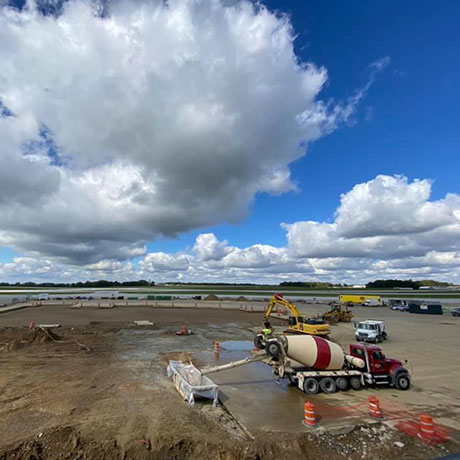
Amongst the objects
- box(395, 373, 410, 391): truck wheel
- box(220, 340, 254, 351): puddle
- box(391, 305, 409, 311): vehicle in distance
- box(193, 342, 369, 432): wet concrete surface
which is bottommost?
box(193, 342, 369, 432): wet concrete surface

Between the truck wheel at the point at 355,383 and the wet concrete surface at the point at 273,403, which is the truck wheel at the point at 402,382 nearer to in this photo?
the truck wheel at the point at 355,383

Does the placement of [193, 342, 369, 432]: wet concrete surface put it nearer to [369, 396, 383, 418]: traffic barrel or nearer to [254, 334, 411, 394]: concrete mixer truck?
[369, 396, 383, 418]: traffic barrel

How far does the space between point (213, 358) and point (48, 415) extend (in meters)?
12.9

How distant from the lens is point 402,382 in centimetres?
1588

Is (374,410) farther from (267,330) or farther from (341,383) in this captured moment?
(267,330)

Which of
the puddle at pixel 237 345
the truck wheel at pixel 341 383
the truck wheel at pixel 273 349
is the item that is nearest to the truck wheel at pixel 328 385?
the truck wheel at pixel 341 383

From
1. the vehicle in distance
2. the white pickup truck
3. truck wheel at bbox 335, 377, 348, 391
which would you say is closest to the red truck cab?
truck wheel at bbox 335, 377, 348, 391

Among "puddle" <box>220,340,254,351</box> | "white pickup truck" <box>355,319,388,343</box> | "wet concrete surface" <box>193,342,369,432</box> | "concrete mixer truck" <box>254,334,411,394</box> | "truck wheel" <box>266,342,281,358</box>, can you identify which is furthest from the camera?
"white pickup truck" <box>355,319,388,343</box>

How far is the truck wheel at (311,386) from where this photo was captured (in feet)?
49.2

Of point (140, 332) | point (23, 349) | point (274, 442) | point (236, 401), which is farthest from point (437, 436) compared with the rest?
point (140, 332)

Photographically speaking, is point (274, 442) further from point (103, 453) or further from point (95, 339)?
point (95, 339)

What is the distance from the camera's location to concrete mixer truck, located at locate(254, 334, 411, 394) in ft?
50.0

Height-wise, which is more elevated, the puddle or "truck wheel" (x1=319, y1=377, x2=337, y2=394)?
the puddle

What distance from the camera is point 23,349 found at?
2406cm
